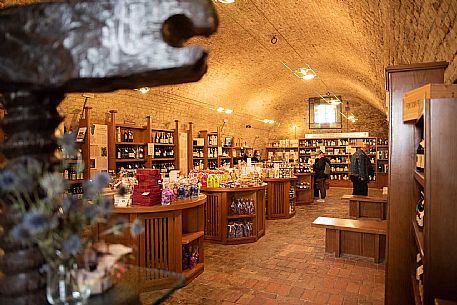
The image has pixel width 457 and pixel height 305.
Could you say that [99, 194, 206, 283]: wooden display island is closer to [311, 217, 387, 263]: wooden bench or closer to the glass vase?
[311, 217, 387, 263]: wooden bench

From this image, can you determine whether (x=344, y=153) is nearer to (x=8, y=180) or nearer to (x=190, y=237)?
(x=190, y=237)

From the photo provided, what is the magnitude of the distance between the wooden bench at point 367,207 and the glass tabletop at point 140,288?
676cm

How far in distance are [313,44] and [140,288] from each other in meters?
8.40

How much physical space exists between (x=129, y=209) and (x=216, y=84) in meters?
7.39

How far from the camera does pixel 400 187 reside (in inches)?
127

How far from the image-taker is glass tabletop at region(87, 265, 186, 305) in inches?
41.1

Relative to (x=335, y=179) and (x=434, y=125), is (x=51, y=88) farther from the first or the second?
(x=335, y=179)

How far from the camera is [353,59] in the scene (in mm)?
8828

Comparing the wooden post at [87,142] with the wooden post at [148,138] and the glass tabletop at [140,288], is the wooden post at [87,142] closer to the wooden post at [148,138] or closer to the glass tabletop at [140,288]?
the wooden post at [148,138]

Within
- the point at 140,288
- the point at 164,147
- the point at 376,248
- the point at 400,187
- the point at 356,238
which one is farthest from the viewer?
the point at 164,147

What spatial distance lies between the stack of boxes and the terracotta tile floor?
45.6 inches

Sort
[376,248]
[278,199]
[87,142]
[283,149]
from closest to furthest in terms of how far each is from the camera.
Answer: [376,248] → [87,142] → [278,199] → [283,149]

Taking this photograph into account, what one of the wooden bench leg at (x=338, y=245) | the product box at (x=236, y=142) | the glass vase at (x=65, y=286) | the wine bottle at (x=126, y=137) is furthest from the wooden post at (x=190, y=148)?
the glass vase at (x=65, y=286)

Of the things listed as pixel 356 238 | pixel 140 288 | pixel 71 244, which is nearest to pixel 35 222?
pixel 71 244
